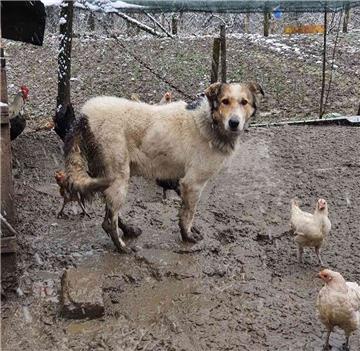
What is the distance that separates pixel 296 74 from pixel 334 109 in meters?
2.91

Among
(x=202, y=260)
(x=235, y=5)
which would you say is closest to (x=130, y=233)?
(x=202, y=260)

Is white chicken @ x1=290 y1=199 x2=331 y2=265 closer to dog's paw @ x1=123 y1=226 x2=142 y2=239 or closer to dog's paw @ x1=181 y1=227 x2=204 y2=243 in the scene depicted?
dog's paw @ x1=181 y1=227 x2=204 y2=243

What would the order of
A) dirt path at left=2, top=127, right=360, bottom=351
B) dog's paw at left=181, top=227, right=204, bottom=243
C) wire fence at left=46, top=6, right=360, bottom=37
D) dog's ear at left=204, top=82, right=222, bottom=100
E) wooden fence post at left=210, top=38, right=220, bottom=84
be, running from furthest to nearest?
wire fence at left=46, top=6, right=360, bottom=37
wooden fence post at left=210, top=38, right=220, bottom=84
dog's paw at left=181, top=227, right=204, bottom=243
dog's ear at left=204, top=82, right=222, bottom=100
dirt path at left=2, top=127, right=360, bottom=351

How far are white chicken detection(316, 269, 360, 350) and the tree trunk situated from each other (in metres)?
5.40

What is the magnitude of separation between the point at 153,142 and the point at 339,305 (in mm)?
2361

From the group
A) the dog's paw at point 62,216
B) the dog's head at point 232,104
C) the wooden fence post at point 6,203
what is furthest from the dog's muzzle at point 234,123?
the dog's paw at point 62,216

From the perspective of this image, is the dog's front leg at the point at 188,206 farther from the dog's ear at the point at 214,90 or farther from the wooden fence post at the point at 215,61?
the wooden fence post at the point at 215,61

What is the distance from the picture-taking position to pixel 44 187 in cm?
745

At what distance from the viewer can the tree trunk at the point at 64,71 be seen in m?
8.54

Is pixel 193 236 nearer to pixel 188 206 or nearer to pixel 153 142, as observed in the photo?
pixel 188 206

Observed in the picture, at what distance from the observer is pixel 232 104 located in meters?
5.26

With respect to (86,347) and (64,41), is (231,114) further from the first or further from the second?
(64,41)

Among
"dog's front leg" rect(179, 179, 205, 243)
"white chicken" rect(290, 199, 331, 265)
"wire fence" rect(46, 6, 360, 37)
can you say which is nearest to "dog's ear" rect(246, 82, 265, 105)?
"dog's front leg" rect(179, 179, 205, 243)

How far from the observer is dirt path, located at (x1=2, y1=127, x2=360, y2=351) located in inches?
171
